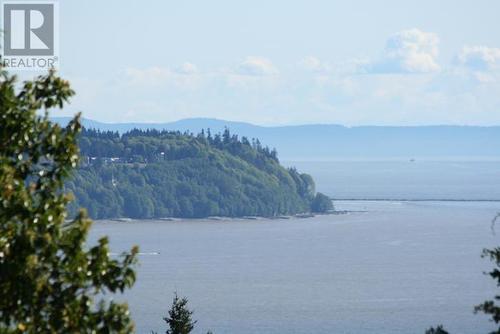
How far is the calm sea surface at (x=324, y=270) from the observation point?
57.7m

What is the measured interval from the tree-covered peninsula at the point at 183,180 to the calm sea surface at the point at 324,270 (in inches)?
499

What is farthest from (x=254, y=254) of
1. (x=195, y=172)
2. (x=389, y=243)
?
(x=195, y=172)

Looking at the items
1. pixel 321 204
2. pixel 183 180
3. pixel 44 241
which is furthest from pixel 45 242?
pixel 183 180

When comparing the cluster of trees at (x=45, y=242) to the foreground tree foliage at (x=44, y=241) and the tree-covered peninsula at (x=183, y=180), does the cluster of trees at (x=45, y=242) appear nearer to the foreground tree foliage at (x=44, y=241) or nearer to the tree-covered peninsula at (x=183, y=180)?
the foreground tree foliage at (x=44, y=241)

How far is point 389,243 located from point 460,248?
654cm

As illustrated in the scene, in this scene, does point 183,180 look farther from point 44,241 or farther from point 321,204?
point 44,241

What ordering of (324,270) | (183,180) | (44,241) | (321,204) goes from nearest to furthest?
(44,241) → (324,270) → (321,204) → (183,180)

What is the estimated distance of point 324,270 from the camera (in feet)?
266

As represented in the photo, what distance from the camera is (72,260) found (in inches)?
265

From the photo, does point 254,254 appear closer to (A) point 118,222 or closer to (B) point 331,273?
(B) point 331,273

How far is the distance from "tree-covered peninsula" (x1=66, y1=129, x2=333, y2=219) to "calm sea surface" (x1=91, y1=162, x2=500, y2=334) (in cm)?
1267

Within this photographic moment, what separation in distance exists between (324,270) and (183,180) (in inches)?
3363

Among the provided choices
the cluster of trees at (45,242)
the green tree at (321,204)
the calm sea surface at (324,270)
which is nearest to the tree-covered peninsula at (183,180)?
the green tree at (321,204)

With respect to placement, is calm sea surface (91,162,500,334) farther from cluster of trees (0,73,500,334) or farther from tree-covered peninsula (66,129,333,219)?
cluster of trees (0,73,500,334)
